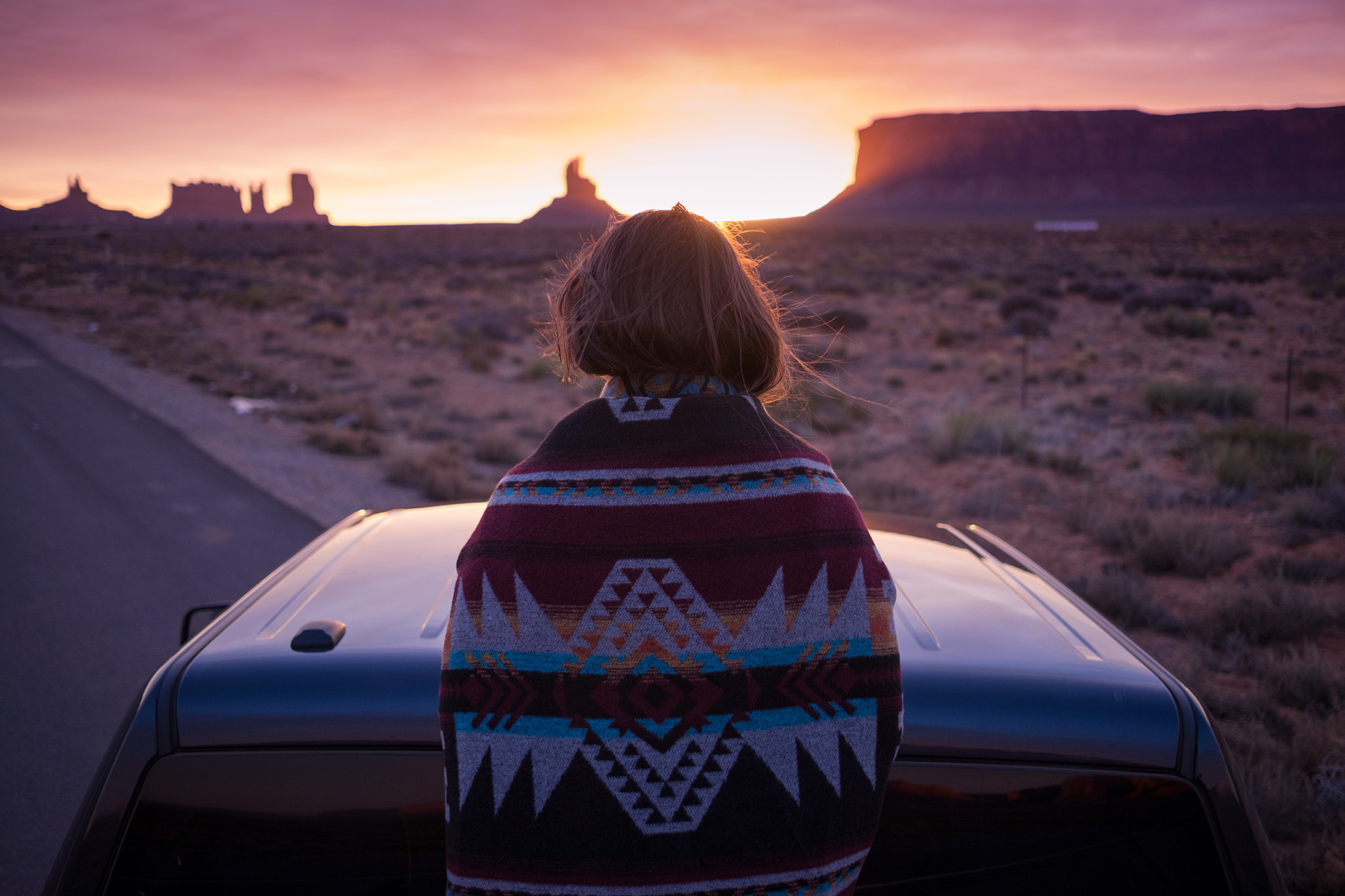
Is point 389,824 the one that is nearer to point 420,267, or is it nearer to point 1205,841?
point 1205,841

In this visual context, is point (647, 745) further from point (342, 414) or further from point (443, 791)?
point (342, 414)

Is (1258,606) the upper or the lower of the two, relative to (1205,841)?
lower

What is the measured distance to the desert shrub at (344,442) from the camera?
34.7 ft

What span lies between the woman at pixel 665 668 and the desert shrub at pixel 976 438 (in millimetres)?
9917

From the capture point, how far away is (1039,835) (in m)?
1.48

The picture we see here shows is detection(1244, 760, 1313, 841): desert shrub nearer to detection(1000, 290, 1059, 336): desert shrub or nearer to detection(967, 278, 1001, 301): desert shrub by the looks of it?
detection(1000, 290, 1059, 336): desert shrub

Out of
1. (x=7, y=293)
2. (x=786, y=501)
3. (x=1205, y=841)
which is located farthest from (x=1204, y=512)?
(x=7, y=293)

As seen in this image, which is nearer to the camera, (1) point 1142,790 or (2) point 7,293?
(1) point 1142,790

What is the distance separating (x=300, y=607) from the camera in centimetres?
189

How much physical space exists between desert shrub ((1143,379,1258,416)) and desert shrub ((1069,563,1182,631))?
7688mm

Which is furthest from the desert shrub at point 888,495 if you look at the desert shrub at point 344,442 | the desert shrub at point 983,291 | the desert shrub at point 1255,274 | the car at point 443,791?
the desert shrub at point 1255,274

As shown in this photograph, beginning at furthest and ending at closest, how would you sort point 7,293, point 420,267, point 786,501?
point 420,267, point 7,293, point 786,501

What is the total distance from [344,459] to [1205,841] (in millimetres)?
10034

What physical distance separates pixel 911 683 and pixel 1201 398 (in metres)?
13.6
